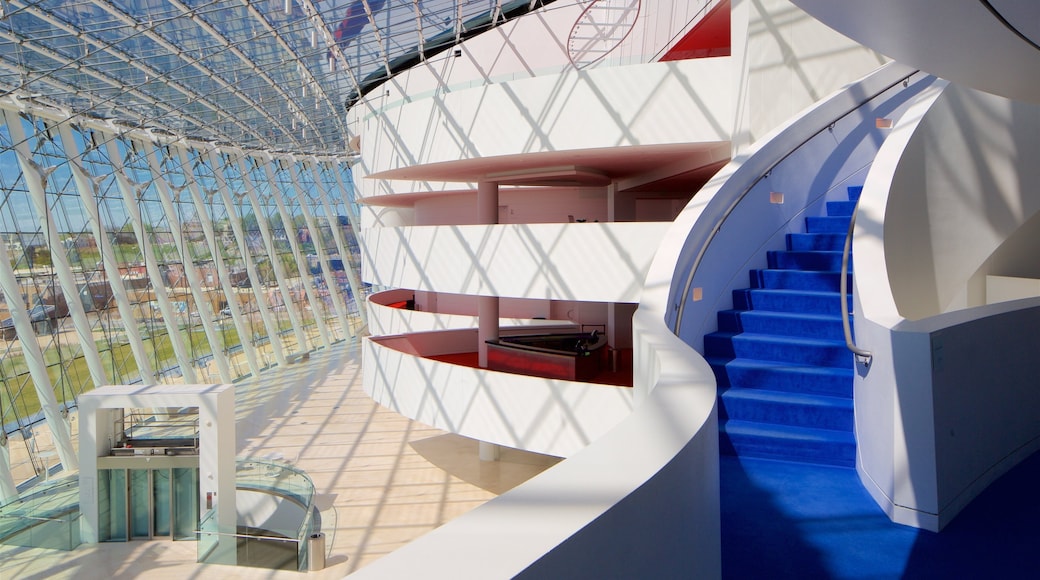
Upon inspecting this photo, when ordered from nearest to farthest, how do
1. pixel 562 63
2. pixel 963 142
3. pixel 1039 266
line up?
1. pixel 963 142
2. pixel 1039 266
3. pixel 562 63

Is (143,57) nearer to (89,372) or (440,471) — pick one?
(89,372)

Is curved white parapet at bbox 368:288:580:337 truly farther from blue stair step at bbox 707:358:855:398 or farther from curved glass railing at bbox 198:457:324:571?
blue stair step at bbox 707:358:855:398

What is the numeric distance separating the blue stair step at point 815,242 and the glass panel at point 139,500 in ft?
49.8

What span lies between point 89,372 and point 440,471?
11.4 metres

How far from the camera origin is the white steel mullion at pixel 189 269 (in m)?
27.9

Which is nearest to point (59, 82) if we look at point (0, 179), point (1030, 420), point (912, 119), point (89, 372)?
point (0, 179)

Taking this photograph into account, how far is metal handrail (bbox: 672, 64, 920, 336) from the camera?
6.32 m

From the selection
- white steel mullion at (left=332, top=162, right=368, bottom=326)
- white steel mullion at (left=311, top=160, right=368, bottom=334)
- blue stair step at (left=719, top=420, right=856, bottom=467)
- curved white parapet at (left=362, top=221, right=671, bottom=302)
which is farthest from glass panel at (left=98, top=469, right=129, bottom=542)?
white steel mullion at (left=332, top=162, right=368, bottom=326)

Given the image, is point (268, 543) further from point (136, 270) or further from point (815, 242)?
point (136, 270)

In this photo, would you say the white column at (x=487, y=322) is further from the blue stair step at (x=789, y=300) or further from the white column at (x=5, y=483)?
the white column at (x=5, y=483)

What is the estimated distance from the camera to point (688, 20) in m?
18.1

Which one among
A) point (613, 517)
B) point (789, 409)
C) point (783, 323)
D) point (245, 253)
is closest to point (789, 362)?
point (783, 323)

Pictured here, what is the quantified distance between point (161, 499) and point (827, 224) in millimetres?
15588

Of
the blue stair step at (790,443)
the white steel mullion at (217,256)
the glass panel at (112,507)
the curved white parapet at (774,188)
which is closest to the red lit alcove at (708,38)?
the curved white parapet at (774,188)
